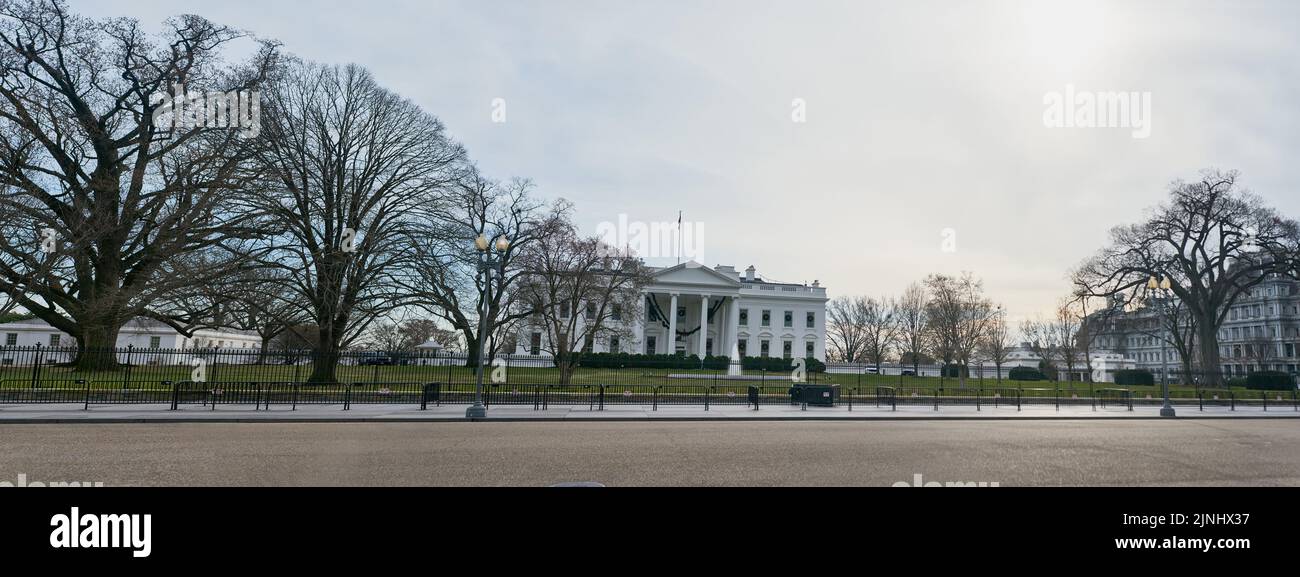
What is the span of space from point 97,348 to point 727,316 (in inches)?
2453

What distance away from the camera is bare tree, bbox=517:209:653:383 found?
33375mm

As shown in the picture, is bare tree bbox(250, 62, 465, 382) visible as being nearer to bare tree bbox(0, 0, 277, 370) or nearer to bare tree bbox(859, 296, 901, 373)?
bare tree bbox(0, 0, 277, 370)

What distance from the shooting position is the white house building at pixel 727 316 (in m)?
72.8

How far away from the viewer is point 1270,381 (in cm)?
4225

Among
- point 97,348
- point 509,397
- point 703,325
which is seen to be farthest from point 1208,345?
point 97,348

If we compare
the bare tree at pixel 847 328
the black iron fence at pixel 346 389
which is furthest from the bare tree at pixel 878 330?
the black iron fence at pixel 346 389

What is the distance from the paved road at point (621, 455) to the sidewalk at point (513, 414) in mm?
1467

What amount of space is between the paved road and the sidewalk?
1.47 meters

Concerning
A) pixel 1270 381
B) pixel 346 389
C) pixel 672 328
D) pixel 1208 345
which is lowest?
pixel 1270 381

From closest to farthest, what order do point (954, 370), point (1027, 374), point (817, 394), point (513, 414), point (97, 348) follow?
point (513, 414) < point (97, 348) < point (817, 394) < point (954, 370) < point (1027, 374)

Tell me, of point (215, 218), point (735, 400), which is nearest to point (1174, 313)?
point (735, 400)

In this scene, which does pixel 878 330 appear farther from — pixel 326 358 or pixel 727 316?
pixel 326 358

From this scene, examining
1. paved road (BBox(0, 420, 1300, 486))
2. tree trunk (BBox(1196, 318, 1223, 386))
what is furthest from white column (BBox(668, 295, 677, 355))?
paved road (BBox(0, 420, 1300, 486))
